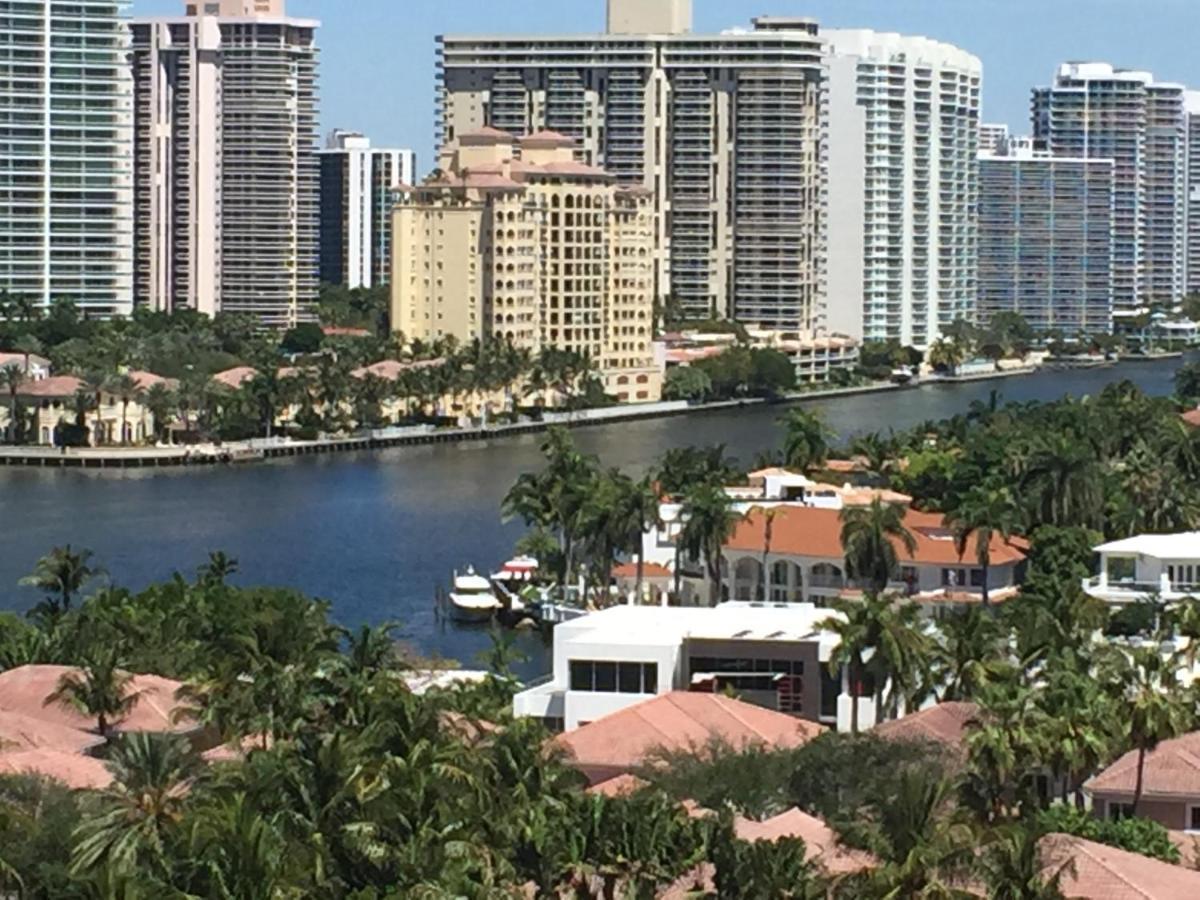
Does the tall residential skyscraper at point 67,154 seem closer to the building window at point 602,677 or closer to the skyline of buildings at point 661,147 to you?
the skyline of buildings at point 661,147

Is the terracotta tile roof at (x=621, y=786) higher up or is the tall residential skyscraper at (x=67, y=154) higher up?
the tall residential skyscraper at (x=67, y=154)

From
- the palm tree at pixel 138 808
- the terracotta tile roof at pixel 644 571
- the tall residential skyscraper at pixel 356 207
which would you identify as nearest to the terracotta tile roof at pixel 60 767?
the palm tree at pixel 138 808

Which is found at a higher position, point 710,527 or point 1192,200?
point 1192,200

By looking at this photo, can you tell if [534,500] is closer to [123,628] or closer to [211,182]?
[123,628]

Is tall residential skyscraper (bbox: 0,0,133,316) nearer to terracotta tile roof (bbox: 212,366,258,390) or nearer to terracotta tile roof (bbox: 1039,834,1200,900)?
terracotta tile roof (bbox: 212,366,258,390)

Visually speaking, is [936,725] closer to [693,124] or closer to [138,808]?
[138,808]

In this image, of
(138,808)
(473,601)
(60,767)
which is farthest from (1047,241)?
(138,808)
